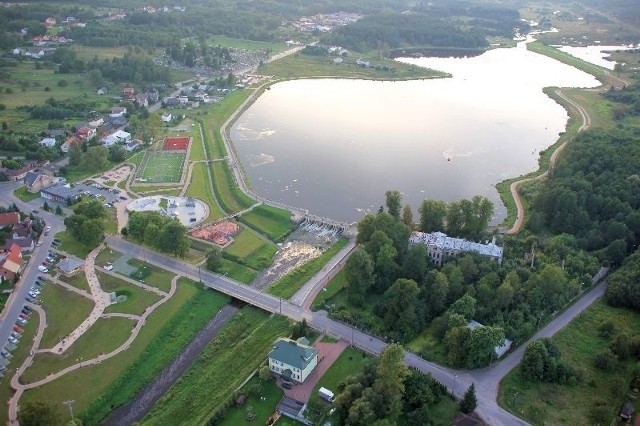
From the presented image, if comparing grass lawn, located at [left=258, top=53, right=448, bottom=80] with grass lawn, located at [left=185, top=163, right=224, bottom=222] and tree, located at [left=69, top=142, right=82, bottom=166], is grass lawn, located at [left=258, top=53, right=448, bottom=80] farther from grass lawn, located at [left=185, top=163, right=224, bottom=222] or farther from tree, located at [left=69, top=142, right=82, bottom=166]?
tree, located at [left=69, top=142, right=82, bottom=166]

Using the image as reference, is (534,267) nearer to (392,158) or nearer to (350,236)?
(350,236)

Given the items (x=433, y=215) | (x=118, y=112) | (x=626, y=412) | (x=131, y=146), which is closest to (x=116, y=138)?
(x=131, y=146)

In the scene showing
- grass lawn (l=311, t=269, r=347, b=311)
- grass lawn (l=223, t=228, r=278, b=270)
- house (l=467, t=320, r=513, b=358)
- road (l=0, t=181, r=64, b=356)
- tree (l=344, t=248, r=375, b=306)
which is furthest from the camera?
grass lawn (l=223, t=228, r=278, b=270)

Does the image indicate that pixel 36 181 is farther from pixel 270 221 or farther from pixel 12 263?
pixel 270 221

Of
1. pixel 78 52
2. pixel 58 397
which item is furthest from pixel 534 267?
pixel 78 52

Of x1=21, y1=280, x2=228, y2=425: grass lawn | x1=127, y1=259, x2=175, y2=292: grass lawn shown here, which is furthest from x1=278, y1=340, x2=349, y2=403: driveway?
x1=127, y1=259, x2=175, y2=292: grass lawn

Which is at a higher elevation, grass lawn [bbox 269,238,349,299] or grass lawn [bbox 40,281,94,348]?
grass lawn [bbox 269,238,349,299]
